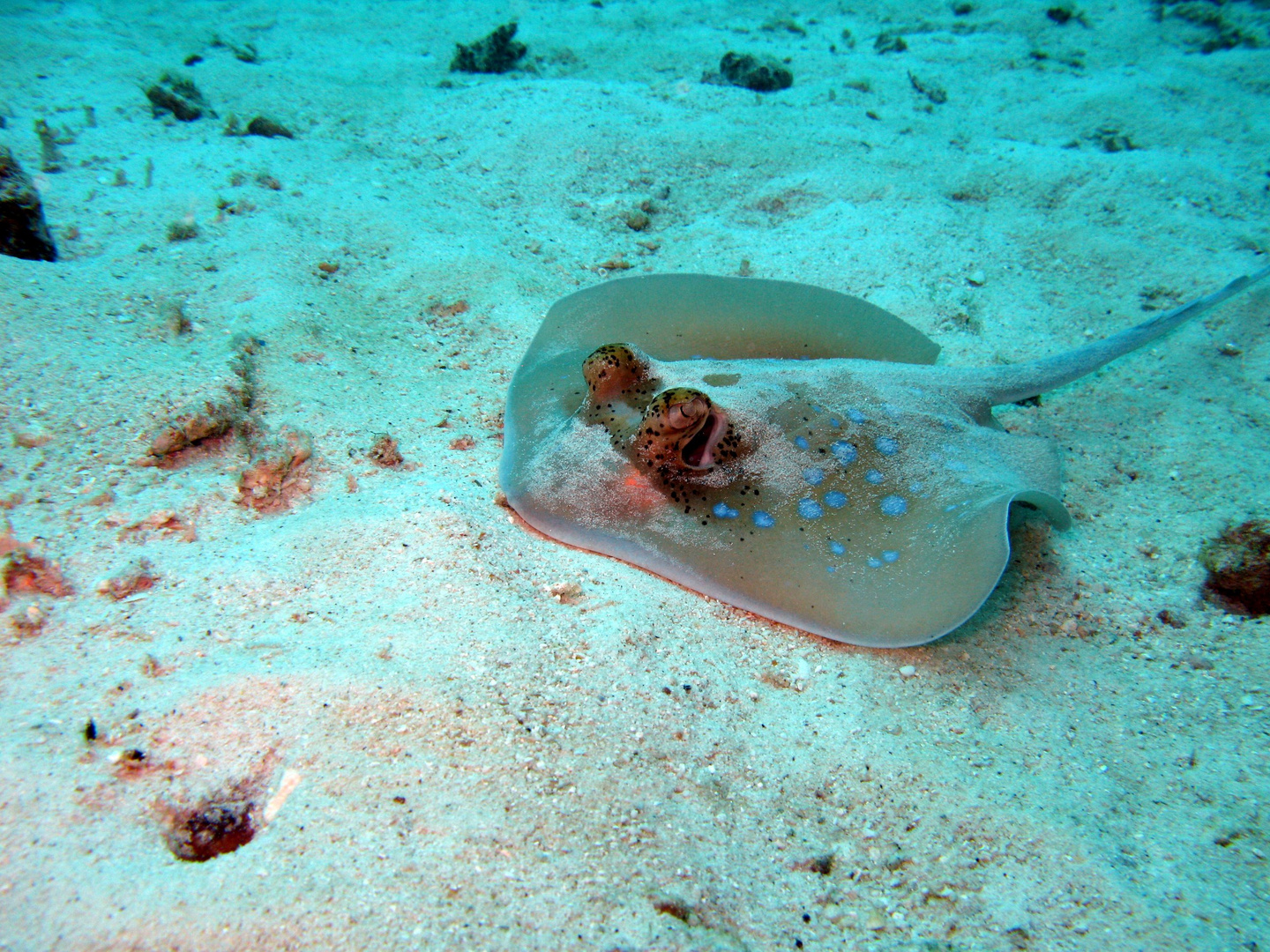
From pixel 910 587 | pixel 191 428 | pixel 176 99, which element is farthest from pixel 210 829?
pixel 176 99

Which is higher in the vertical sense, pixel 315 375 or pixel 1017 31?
pixel 1017 31

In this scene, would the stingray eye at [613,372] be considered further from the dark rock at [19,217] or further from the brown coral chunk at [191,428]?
the dark rock at [19,217]

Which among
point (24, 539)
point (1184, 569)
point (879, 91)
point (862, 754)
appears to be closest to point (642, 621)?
point (862, 754)

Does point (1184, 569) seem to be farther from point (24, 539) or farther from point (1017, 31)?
point (1017, 31)

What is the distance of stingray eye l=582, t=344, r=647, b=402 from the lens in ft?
10.8

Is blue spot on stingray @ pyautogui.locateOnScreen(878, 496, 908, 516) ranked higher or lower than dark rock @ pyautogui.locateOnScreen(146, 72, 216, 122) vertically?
lower

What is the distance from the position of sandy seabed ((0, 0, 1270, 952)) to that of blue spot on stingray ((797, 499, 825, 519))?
579 millimetres

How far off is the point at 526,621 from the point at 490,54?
9.44m

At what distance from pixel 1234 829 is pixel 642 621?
7.40ft

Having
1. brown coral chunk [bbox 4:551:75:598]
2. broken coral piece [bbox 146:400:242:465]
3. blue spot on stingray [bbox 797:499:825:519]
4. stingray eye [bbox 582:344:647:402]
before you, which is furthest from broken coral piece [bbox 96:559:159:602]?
blue spot on stingray [bbox 797:499:825:519]

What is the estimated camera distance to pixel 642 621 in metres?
2.78

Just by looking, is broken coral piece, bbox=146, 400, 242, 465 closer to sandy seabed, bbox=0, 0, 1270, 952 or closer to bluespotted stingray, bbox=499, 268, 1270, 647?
sandy seabed, bbox=0, 0, 1270, 952

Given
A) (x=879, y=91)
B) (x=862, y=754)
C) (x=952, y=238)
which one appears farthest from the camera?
(x=879, y=91)

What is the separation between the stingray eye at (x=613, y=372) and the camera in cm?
330
